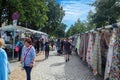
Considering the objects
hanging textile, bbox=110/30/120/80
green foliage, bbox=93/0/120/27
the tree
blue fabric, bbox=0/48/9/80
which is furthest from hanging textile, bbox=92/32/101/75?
the tree

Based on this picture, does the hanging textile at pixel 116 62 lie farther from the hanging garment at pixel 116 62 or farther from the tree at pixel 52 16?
the tree at pixel 52 16

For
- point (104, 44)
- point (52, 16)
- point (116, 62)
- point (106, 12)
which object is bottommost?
point (116, 62)

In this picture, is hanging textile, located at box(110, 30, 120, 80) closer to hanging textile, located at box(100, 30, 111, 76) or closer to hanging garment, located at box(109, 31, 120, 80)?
hanging garment, located at box(109, 31, 120, 80)

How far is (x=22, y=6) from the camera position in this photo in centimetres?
3384

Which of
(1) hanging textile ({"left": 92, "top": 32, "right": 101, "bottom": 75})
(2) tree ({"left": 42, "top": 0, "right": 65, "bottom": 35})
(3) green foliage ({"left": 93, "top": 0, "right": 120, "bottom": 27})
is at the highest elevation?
(2) tree ({"left": 42, "top": 0, "right": 65, "bottom": 35})

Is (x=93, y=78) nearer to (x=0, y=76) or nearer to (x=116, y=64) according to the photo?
(x=116, y=64)

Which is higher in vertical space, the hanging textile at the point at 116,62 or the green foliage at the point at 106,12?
the green foliage at the point at 106,12

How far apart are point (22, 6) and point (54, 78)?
23.3 m

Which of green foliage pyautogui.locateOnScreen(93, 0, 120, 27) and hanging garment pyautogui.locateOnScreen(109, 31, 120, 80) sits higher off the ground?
green foliage pyautogui.locateOnScreen(93, 0, 120, 27)

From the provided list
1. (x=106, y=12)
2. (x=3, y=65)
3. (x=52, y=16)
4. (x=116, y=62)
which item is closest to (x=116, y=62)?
(x=116, y=62)

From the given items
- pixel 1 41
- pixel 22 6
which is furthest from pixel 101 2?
pixel 1 41

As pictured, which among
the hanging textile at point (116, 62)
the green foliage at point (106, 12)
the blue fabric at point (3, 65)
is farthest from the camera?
the green foliage at point (106, 12)

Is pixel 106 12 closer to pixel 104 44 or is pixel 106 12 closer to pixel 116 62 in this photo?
pixel 104 44

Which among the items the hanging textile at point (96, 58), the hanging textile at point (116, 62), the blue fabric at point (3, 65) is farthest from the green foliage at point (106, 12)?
the blue fabric at point (3, 65)
